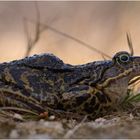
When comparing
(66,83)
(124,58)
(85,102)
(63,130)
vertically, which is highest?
(124,58)

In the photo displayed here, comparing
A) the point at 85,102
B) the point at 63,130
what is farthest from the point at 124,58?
the point at 63,130

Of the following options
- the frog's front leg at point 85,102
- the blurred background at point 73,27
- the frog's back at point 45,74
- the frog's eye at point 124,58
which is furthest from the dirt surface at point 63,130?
the blurred background at point 73,27

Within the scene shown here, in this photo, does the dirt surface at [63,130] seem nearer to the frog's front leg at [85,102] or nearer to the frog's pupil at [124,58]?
the frog's front leg at [85,102]

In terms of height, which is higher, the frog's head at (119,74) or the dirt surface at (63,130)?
the frog's head at (119,74)

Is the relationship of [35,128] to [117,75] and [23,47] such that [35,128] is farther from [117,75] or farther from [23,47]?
[23,47]

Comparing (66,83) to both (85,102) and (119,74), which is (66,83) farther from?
(119,74)

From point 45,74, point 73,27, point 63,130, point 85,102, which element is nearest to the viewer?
point 63,130
